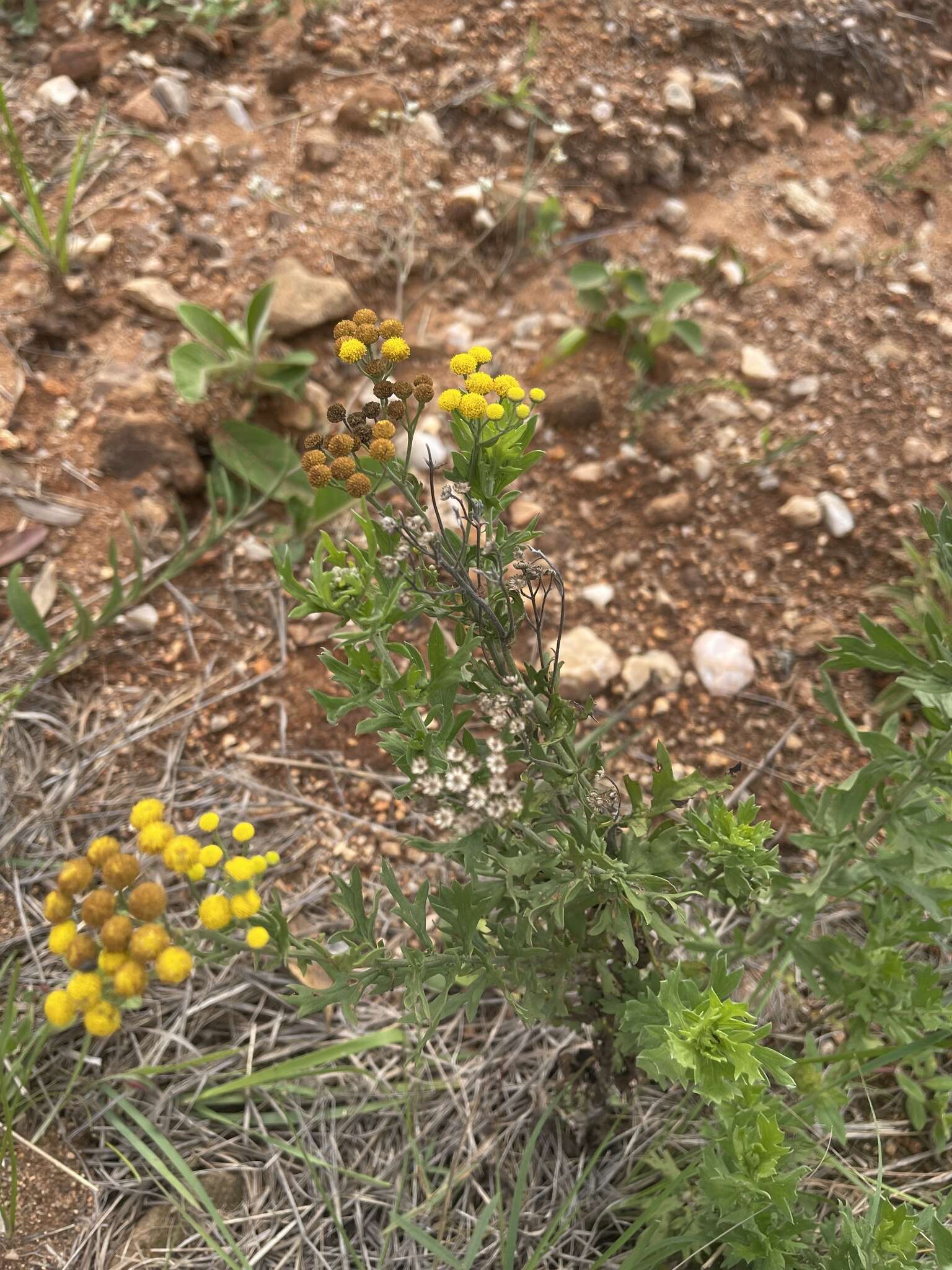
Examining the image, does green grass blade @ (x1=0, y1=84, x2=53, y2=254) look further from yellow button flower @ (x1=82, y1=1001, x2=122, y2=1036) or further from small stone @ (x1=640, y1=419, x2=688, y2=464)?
yellow button flower @ (x1=82, y1=1001, x2=122, y2=1036)

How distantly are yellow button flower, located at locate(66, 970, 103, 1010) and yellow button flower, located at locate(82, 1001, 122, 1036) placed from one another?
0.02 meters

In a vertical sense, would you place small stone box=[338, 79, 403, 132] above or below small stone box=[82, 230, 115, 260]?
above

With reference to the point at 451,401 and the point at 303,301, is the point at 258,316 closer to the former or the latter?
the point at 303,301

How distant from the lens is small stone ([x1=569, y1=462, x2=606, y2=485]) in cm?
337

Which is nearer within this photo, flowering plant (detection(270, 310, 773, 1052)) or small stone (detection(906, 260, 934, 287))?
A: flowering plant (detection(270, 310, 773, 1052))

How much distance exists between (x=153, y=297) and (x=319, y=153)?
103cm

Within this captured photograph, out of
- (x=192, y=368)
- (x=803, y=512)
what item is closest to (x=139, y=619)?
(x=192, y=368)

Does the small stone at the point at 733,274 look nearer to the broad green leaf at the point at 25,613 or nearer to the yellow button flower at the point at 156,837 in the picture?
the broad green leaf at the point at 25,613

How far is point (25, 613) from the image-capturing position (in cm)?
277

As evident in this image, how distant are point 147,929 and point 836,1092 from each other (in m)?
1.53

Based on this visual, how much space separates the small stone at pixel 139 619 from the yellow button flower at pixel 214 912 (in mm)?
1592

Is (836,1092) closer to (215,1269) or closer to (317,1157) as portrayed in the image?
(317,1157)

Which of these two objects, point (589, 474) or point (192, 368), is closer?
point (192, 368)

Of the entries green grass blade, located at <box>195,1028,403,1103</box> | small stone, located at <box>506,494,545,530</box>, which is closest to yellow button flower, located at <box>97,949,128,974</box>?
green grass blade, located at <box>195,1028,403,1103</box>
